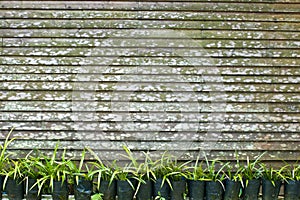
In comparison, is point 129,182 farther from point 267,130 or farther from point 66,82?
point 267,130

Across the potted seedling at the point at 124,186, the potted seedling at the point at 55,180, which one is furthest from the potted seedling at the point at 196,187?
the potted seedling at the point at 55,180

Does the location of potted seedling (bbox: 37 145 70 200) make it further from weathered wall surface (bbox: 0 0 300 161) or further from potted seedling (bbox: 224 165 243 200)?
potted seedling (bbox: 224 165 243 200)

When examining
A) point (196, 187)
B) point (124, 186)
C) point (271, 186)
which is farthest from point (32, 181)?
point (271, 186)

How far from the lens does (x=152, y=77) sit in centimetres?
253

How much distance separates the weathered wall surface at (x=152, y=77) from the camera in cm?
249

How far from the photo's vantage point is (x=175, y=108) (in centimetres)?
252

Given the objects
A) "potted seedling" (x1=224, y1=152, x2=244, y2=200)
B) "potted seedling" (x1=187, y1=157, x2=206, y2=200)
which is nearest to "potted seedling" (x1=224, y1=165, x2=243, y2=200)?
"potted seedling" (x1=224, y1=152, x2=244, y2=200)

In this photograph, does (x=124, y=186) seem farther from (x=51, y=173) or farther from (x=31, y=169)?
(x=31, y=169)

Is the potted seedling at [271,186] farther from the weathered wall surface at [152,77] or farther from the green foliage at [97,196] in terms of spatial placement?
the green foliage at [97,196]

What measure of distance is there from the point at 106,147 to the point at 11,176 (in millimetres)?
667

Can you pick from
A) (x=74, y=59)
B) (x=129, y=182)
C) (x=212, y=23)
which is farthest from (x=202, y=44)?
(x=129, y=182)

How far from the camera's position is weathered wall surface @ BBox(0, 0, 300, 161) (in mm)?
2490

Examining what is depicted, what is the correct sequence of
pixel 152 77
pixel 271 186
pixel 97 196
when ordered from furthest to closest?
pixel 152 77, pixel 271 186, pixel 97 196

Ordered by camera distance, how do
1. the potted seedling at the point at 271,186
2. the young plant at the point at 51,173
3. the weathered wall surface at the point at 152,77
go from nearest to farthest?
the young plant at the point at 51,173 < the potted seedling at the point at 271,186 < the weathered wall surface at the point at 152,77
